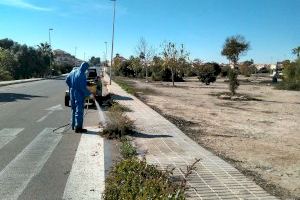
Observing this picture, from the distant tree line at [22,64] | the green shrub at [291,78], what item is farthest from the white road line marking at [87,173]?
the distant tree line at [22,64]

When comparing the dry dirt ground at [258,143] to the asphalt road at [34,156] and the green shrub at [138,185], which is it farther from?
the asphalt road at [34,156]

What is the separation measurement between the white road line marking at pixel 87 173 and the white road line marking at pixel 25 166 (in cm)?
62

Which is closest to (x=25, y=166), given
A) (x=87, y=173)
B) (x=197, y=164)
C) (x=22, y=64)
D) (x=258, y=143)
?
(x=87, y=173)

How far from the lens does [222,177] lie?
7621 millimetres

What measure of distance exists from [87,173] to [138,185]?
9.20 feet

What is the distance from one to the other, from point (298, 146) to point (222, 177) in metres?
5.37

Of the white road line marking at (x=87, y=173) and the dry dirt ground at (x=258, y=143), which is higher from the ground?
the white road line marking at (x=87, y=173)

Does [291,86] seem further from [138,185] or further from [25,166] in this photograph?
[138,185]

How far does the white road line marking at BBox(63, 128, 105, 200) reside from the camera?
675cm

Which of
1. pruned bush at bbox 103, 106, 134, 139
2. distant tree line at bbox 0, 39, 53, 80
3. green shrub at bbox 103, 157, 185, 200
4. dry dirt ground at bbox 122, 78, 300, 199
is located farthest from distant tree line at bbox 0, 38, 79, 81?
green shrub at bbox 103, 157, 185, 200

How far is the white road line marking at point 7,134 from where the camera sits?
10.8 meters

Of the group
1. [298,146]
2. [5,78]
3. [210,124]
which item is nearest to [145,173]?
[298,146]

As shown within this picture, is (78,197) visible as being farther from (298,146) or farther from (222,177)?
(298,146)

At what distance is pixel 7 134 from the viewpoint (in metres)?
12.1
